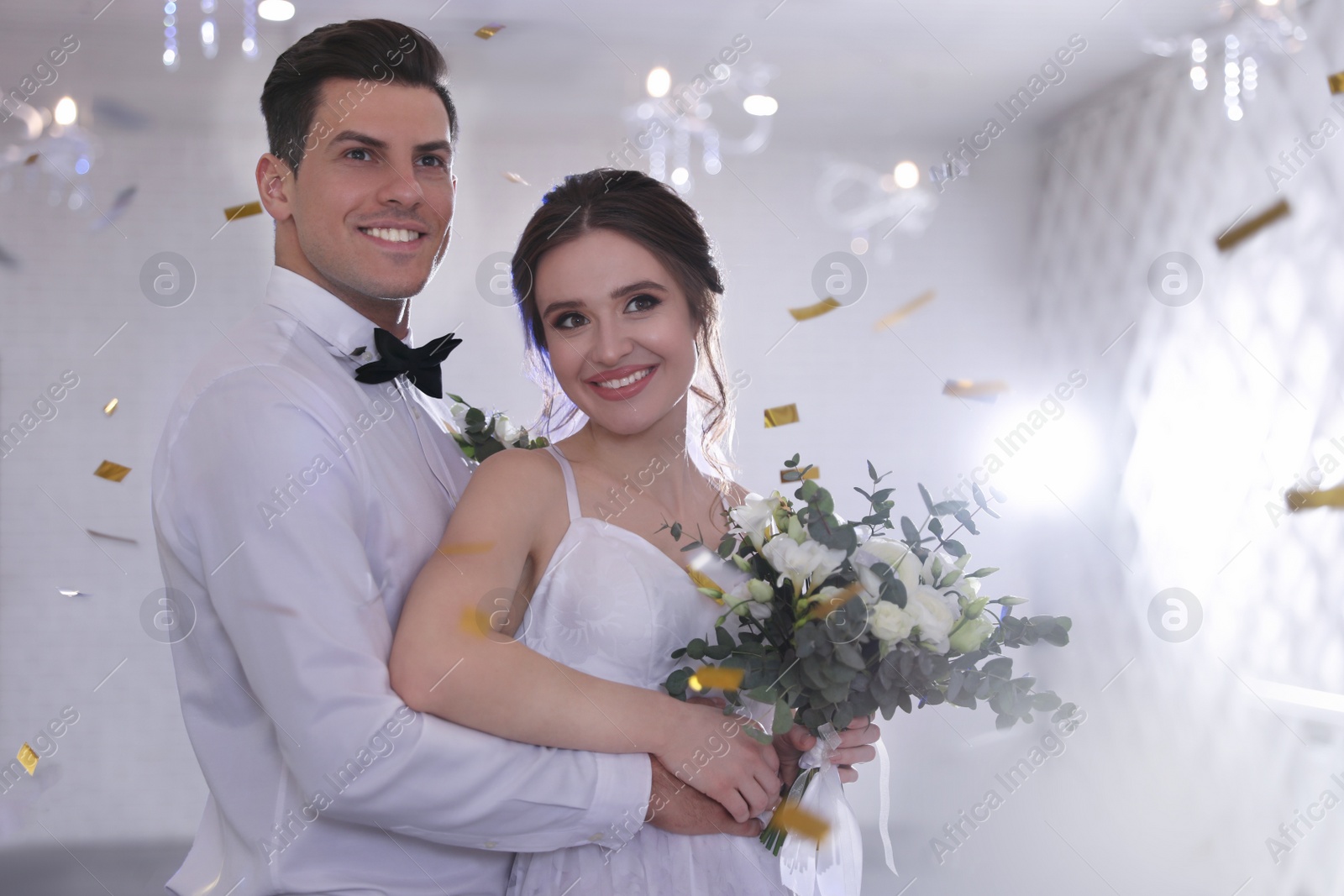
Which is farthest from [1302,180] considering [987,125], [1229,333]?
[987,125]

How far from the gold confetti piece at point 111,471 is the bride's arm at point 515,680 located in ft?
7.31

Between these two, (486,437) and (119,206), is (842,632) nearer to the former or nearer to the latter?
(486,437)

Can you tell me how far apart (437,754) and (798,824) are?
54 cm

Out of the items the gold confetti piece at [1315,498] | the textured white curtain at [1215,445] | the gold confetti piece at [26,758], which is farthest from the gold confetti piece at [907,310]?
the gold confetti piece at [26,758]

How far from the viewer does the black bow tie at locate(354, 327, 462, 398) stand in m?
1.51

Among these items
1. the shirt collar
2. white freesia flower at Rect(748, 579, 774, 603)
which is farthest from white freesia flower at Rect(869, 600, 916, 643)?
the shirt collar

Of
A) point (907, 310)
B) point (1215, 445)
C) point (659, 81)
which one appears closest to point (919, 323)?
point (907, 310)

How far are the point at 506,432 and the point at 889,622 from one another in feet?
2.63

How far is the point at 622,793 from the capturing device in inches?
52.4

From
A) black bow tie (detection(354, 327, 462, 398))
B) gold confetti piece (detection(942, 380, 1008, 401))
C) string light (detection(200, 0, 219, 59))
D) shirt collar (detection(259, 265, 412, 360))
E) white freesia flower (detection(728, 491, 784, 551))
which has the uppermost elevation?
string light (detection(200, 0, 219, 59))

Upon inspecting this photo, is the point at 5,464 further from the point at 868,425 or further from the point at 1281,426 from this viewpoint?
the point at 1281,426

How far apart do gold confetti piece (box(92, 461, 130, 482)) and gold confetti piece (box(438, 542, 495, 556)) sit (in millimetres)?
2245

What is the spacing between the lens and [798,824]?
4.80 feet

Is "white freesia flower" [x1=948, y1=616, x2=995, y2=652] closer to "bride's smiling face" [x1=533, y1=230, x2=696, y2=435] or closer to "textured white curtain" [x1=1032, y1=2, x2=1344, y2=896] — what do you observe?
"bride's smiling face" [x1=533, y1=230, x2=696, y2=435]
